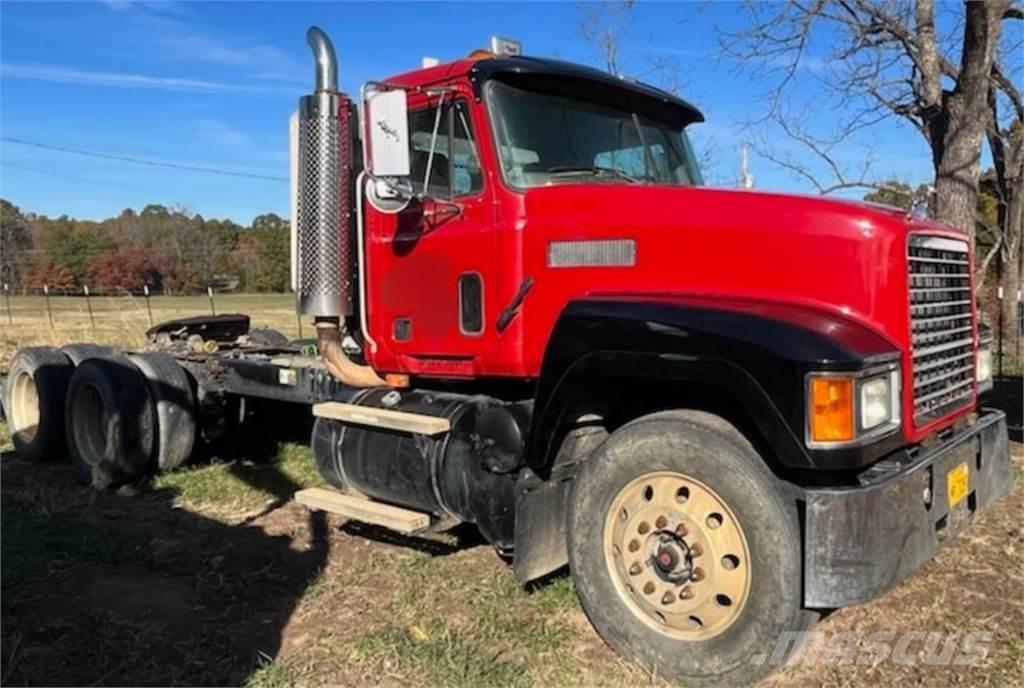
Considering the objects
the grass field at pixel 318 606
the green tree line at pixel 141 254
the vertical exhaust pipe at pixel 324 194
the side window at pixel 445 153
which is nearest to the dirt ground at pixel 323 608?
the grass field at pixel 318 606

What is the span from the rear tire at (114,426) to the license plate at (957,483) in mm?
5502

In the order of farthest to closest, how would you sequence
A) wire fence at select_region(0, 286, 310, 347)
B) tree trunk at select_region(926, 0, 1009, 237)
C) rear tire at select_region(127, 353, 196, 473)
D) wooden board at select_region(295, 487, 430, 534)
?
wire fence at select_region(0, 286, 310, 347), tree trunk at select_region(926, 0, 1009, 237), rear tire at select_region(127, 353, 196, 473), wooden board at select_region(295, 487, 430, 534)

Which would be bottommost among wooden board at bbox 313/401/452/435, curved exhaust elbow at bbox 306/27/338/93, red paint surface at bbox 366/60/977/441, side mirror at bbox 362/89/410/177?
wooden board at bbox 313/401/452/435

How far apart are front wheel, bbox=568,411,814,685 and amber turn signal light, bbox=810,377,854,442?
334 millimetres

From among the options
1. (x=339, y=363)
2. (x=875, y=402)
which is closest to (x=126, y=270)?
(x=339, y=363)

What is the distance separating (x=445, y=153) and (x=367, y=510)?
1.99 metres

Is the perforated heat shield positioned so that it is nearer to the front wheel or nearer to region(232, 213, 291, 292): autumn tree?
the front wheel

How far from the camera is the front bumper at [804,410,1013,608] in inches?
131

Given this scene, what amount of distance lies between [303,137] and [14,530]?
3174mm

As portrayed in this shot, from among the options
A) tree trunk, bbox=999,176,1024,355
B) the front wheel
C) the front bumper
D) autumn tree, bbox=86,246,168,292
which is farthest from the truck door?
autumn tree, bbox=86,246,168,292

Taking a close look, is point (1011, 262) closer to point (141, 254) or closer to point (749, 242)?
point (749, 242)

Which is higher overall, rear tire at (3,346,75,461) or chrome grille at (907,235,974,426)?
chrome grille at (907,235,974,426)

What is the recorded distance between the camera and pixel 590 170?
4.67 metres

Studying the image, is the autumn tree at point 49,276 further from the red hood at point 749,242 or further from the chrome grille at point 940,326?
the chrome grille at point 940,326
